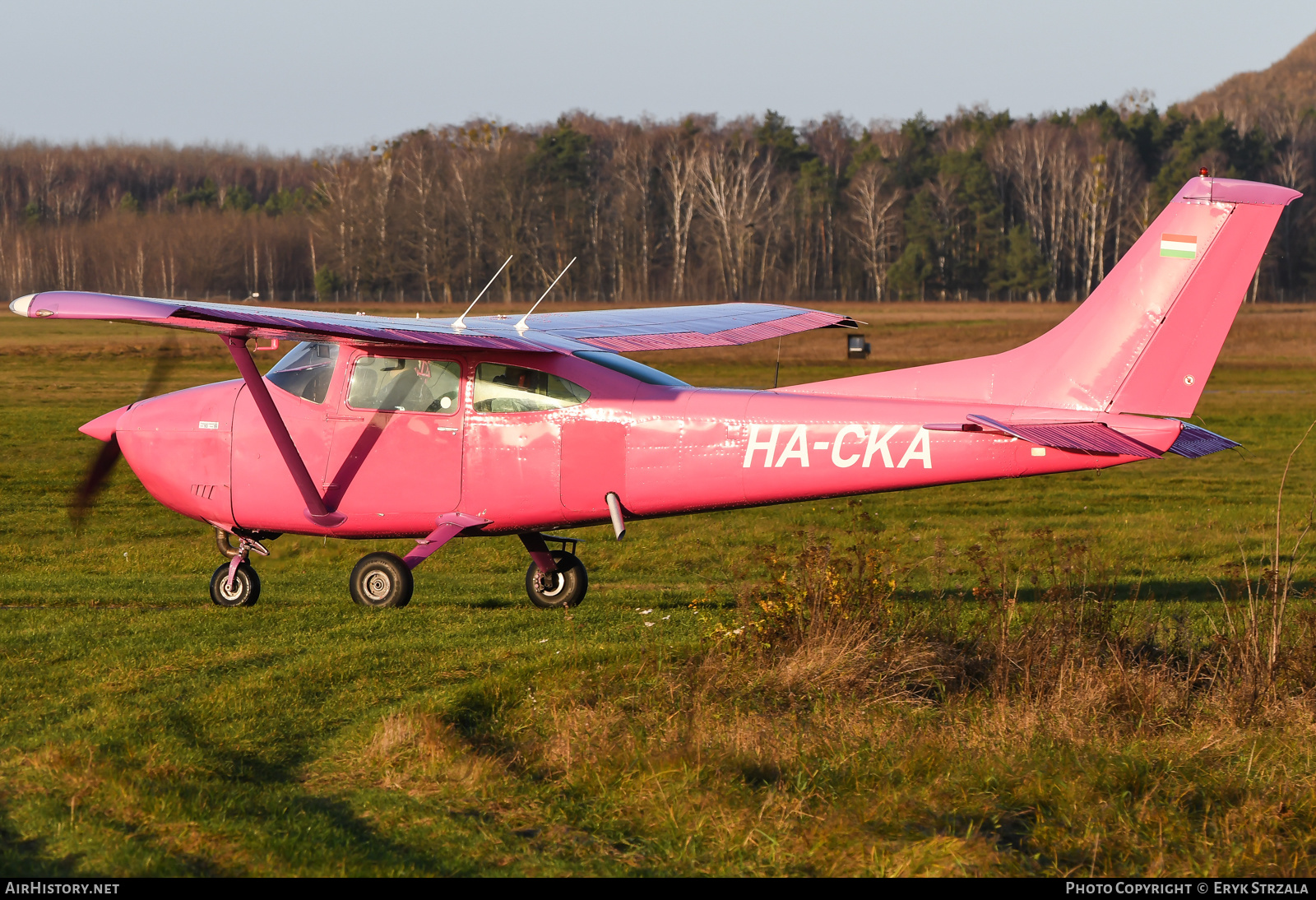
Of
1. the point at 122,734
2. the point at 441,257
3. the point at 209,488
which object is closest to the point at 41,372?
the point at 209,488

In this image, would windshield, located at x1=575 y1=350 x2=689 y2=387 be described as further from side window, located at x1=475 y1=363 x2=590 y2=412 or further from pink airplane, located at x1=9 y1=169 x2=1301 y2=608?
side window, located at x1=475 y1=363 x2=590 y2=412

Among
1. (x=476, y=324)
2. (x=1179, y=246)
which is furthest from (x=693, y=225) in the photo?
(x=1179, y=246)

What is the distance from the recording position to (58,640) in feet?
32.3

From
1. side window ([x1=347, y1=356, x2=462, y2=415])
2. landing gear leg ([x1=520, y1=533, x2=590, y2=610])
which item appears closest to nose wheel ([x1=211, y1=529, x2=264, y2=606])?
side window ([x1=347, y1=356, x2=462, y2=415])

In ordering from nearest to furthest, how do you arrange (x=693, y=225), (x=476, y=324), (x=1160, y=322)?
(x=1160, y=322), (x=476, y=324), (x=693, y=225)

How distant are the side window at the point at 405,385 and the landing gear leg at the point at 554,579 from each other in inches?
67.0

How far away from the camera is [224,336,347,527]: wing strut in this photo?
10.3m

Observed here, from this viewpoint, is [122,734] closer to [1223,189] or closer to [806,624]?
[806,624]

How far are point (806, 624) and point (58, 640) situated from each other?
5.74 metres

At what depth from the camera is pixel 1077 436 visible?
29.6 feet

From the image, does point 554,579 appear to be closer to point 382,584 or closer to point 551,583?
point 551,583

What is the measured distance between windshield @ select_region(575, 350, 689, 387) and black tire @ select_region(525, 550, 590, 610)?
1992 millimetres

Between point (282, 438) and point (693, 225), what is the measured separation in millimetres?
92485

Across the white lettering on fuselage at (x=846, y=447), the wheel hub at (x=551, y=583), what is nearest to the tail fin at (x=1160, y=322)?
the white lettering on fuselage at (x=846, y=447)
